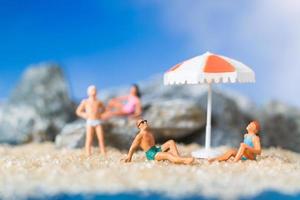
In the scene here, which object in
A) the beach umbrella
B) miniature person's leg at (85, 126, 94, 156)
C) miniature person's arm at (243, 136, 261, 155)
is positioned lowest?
miniature person's arm at (243, 136, 261, 155)

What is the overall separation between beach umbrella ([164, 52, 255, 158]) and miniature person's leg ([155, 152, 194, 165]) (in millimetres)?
830

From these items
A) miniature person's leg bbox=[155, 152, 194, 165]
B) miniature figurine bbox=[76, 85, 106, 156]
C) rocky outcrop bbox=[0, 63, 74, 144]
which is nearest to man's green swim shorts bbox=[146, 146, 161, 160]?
miniature person's leg bbox=[155, 152, 194, 165]

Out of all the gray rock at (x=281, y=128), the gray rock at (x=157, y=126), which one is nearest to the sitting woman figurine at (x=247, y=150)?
the gray rock at (x=157, y=126)

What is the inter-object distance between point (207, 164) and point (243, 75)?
1.48m

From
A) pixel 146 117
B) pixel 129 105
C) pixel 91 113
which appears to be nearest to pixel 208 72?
pixel 91 113

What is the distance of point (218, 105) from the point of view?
43.9ft

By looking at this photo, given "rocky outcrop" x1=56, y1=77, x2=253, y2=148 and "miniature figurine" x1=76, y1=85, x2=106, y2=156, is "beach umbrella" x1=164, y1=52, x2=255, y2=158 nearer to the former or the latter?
"miniature figurine" x1=76, y1=85, x2=106, y2=156

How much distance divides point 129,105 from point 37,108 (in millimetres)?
3609

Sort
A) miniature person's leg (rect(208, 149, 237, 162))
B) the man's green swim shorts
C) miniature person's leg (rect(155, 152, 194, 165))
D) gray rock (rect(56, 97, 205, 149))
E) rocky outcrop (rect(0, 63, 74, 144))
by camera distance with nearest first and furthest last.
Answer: miniature person's leg (rect(155, 152, 194, 165))
the man's green swim shorts
miniature person's leg (rect(208, 149, 237, 162))
gray rock (rect(56, 97, 205, 149))
rocky outcrop (rect(0, 63, 74, 144))

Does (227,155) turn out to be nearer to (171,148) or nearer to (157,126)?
(171,148)

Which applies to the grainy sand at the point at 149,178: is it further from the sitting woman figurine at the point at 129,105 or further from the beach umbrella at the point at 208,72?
the sitting woman figurine at the point at 129,105

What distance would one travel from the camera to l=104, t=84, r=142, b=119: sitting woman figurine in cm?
1095

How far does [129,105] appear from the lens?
11.2m

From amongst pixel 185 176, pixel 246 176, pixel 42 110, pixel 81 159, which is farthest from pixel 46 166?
pixel 42 110
